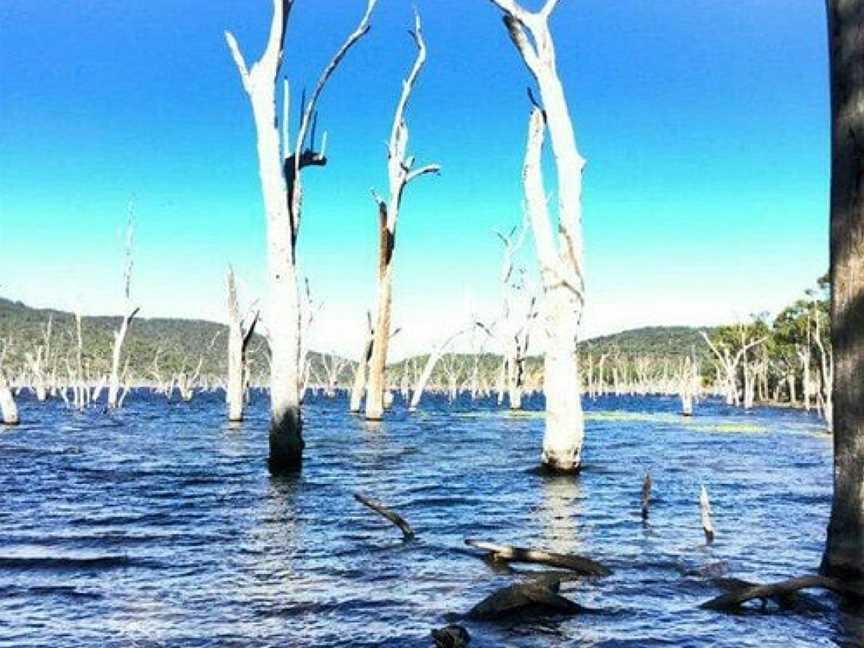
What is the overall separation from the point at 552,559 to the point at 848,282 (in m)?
3.88

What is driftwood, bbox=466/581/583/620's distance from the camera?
699 centimetres

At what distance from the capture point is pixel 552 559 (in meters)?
8.50

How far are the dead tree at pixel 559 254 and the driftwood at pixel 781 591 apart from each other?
8921 mm

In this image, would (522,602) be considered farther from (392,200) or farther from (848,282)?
(392,200)

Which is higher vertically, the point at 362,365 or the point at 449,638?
the point at 362,365

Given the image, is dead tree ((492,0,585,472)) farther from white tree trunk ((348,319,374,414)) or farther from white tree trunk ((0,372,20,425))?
white tree trunk ((0,372,20,425))

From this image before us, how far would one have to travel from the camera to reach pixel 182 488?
52.2 ft

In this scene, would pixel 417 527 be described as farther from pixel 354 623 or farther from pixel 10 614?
pixel 10 614

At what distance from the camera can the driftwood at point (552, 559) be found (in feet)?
27.9

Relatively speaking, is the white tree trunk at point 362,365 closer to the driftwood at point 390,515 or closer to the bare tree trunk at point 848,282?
the driftwood at point 390,515

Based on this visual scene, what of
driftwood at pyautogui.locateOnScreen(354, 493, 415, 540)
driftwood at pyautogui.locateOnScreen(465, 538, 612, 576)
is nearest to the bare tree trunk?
driftwood at pyautogui.locateOnScreen(465, 538, 612, 576)

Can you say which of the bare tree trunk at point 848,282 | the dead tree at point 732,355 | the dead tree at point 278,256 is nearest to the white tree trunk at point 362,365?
the dead tree at point 278,256

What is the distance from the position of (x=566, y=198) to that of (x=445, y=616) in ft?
36.8

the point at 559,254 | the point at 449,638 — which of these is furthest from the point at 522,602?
the point at 559,254
